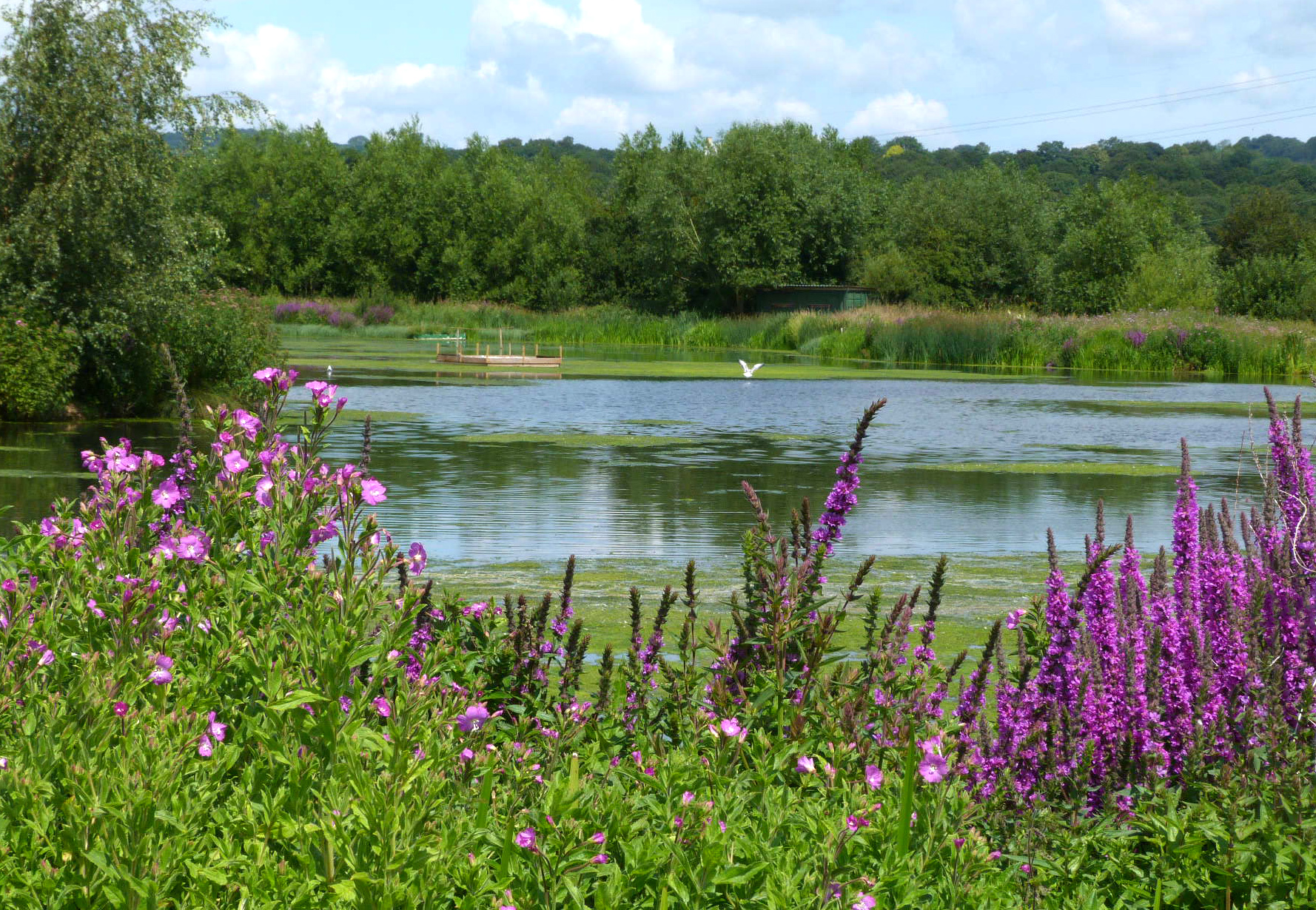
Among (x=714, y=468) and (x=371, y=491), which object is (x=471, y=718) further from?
(x=714, y=468)

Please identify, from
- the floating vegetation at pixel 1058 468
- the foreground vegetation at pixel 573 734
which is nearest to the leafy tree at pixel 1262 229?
the floating vegetation at pixel 1058 468

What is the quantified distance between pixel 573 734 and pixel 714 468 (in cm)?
1293

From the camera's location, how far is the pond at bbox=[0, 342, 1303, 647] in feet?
32.4

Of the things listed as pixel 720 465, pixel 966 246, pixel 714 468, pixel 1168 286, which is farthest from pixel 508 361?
pixel 966 246

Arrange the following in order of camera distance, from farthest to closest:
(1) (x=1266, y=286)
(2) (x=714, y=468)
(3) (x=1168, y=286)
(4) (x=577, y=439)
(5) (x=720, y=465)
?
(1) (x=1266, y=286), (3) (x=1168, y=286), (4) (x=577, y=439), (5) (x=720, y=465), (2) (x=714, y=468)

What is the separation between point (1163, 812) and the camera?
3.34 meters

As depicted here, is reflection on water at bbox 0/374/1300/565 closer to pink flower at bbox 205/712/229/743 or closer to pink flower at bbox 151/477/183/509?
pink flower at bbox 205/712/229/743

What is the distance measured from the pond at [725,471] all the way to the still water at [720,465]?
5 centimetres

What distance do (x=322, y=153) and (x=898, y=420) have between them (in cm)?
7311

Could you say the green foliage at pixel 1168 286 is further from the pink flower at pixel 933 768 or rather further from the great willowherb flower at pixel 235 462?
the pink flower at pixel 933 768

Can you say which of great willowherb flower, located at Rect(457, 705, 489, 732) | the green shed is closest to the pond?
great willowherb flower, located at Rect(457, 705, 489, 732)

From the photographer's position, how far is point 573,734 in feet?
9.08

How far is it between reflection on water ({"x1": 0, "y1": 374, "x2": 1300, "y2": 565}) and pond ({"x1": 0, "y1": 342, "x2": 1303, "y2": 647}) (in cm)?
5

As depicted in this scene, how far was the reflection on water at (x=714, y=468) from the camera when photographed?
426 inches
